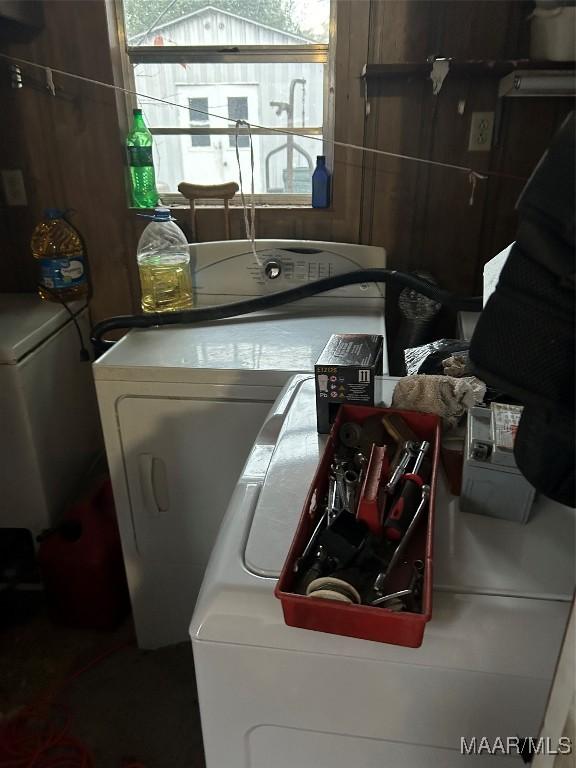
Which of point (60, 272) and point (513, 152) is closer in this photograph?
point (513, 152)

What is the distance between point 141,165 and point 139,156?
0.03m

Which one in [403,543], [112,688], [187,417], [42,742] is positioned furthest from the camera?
[112,688]

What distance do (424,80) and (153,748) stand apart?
1989mm

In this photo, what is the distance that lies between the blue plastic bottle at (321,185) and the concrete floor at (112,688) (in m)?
1.45

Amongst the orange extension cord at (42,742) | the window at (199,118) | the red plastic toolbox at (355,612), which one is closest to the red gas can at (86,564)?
the orange extension cord at (42,742)

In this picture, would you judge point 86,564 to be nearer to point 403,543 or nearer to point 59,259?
point 59,259

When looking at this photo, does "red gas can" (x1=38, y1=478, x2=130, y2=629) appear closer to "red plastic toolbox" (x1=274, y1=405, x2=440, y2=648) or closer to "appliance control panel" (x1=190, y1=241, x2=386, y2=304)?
"appliance control panel" (x1=190, y1=241, x2=386, y2=304)

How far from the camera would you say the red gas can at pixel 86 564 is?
162cm

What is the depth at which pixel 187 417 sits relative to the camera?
53.1 inches

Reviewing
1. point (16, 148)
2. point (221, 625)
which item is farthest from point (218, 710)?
point (16, 148)

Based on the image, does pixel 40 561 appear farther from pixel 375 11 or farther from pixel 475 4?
pixel 475 4

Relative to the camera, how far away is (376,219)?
73.5 inches

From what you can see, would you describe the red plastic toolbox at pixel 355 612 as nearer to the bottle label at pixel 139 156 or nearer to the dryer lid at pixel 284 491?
the dryer lid at pixel 284 491

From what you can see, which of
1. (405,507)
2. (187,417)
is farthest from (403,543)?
(187,417)
